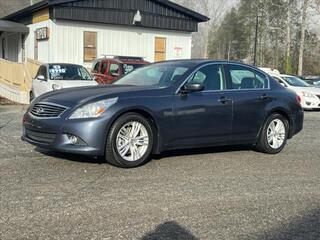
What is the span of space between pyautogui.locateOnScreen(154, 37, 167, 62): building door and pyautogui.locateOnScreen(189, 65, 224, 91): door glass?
20588 millimetres

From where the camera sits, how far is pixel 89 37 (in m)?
26.2

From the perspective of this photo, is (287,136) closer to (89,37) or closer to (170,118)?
(170,118)

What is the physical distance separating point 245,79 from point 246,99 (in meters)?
0.42

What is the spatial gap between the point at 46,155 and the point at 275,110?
376cm

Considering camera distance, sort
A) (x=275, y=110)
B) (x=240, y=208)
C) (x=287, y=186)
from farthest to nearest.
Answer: (x=275, y=110) → (x=287, y=186) → (x=240, y=208)

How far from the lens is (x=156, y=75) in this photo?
26.2 feet

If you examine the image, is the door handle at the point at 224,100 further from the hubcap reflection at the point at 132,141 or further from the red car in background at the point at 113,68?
the red car in background at the point at 113,68

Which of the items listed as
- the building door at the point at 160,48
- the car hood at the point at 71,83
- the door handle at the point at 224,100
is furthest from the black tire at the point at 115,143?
the building door at the point at 160,48

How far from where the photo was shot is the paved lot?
470 cm

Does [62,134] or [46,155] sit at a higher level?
[62,134]

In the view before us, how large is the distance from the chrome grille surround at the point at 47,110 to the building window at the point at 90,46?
1928 cm

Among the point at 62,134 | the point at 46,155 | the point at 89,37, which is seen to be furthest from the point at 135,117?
the point at 89,37

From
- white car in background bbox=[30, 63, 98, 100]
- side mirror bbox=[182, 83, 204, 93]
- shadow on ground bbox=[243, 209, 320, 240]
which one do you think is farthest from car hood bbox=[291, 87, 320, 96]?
shadow on ground bbox=[243, 209, 320, 240]

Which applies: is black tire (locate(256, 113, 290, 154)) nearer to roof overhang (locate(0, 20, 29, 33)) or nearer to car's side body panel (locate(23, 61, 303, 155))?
car's side body panel (locate(23, 61, 303, 155))
